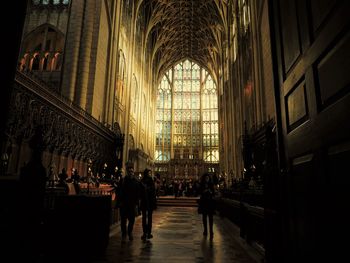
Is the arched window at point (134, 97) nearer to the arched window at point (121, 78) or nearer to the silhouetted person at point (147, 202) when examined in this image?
the arched window at point (121, 78)

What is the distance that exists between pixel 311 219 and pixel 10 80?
2.61 metres

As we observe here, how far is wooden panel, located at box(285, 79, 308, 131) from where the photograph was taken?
2105 millimetres

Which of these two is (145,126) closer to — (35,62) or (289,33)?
(35,62)

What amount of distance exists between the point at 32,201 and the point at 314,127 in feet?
9.18

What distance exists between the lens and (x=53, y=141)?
33.1ft

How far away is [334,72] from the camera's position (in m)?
1.57

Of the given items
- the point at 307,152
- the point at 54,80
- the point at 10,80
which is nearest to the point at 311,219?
the point at 307,152

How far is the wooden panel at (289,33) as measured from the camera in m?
2.28

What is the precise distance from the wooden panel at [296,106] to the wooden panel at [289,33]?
10.9 inches

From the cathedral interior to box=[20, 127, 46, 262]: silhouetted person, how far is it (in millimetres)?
21

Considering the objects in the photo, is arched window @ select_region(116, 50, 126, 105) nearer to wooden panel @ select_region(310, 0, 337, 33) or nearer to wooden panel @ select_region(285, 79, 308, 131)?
wooden panel @ select_region(285, 79, 308, 131)

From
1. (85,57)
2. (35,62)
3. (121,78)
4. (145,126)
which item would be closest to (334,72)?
(85,57)

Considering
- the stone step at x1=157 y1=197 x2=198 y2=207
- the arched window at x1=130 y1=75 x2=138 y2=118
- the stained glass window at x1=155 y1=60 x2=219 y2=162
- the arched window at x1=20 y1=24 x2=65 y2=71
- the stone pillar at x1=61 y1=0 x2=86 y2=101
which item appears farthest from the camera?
the stained glass window at x1=155 y1=60 x2=219 y2=162

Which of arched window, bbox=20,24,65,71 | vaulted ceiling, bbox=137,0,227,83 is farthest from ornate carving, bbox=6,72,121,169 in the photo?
vaulted ceiling, bbox=137,0,227,83
